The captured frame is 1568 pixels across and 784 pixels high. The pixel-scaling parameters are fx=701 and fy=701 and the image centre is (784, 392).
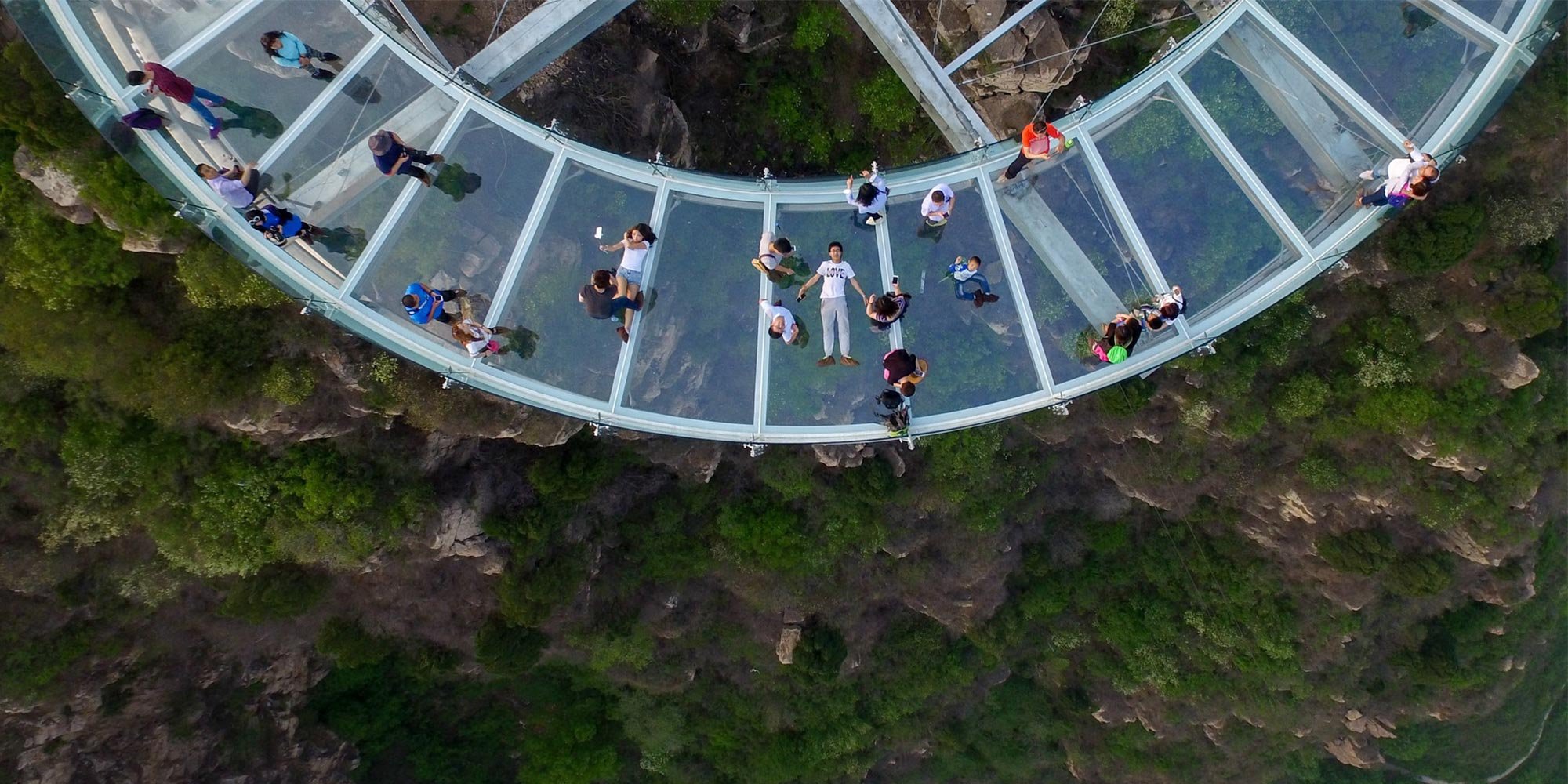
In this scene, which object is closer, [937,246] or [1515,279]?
[937,246]

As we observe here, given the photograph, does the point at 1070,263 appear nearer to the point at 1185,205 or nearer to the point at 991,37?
the point at 1185,205

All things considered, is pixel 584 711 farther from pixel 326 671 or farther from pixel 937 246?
pixel 937 246

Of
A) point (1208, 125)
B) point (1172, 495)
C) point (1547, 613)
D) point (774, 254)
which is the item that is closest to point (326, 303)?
point (774, 254)

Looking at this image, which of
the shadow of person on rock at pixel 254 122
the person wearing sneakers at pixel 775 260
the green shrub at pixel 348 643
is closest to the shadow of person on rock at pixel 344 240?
the shadow of person on rock at pixel 254 122

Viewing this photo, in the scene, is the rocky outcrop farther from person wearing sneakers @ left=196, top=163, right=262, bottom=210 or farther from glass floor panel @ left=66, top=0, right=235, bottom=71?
glass floor panel @ left=66, top=0, right=235, bottom=71

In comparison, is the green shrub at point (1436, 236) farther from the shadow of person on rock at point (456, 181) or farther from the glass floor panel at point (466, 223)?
the shadow of person on rock at point (456, 181)

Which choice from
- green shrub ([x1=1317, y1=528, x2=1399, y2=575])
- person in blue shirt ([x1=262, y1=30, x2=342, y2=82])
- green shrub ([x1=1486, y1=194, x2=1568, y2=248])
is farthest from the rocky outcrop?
green shrub ([x1=1317, y1=528, x2=1399, y2=575])

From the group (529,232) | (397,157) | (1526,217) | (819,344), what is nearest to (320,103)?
(397,157)
